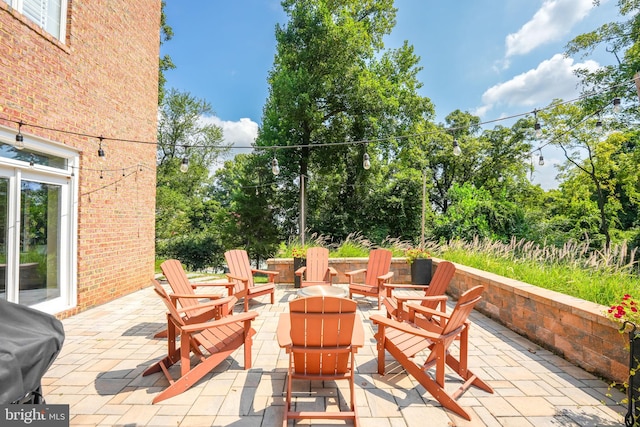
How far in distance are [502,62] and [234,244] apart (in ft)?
46.0

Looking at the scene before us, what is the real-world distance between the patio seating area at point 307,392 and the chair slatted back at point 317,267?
2.19m

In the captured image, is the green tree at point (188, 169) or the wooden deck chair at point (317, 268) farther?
the green tree at point (188, 169)

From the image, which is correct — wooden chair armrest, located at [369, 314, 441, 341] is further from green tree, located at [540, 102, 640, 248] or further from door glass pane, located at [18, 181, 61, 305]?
green tree, located at [540, 102, 640, 248]

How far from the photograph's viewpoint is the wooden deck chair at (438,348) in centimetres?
235

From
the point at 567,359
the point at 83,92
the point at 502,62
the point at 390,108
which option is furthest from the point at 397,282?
the point at 502,62

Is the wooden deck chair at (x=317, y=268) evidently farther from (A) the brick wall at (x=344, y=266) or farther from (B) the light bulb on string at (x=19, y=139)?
(B) the light bulb on string at (x=19, y=139)

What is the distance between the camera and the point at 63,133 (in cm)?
441

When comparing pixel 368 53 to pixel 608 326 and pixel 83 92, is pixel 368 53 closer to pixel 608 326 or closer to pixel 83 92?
pixel 83 92

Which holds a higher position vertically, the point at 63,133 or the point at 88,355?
the point at 63,133

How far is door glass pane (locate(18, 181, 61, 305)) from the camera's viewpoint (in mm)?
4047

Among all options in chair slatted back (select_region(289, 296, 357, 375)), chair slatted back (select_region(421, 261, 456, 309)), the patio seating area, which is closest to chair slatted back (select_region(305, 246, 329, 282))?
the patio seating area

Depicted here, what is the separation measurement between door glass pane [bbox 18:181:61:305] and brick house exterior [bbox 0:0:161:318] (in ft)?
0.12

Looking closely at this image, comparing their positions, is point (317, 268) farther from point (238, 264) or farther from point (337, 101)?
point (337, 101)

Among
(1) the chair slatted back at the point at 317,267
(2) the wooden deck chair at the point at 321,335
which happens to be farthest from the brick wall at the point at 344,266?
(2) the wooden deck chair at the point at 321,335
